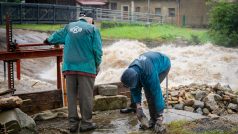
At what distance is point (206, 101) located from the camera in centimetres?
1008

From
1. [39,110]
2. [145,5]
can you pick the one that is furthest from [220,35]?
[39,110]

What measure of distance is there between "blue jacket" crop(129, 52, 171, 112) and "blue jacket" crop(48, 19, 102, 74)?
681 mm

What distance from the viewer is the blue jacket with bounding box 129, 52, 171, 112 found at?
6.86 m

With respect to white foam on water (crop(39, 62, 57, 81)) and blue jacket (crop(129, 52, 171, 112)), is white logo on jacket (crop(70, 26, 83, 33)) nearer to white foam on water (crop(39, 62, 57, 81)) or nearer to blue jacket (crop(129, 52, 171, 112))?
blue jacket (crop(129, 52, 171, 112))

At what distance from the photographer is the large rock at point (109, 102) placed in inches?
346

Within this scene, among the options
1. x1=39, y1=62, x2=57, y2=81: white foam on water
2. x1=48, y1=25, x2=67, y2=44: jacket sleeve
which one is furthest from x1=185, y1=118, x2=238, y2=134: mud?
x1=39, y1=62, x2=57, y2=81: white foam on water

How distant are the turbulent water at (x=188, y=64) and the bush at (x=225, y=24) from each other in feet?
6.63

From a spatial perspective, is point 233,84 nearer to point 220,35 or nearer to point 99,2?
point 220,35

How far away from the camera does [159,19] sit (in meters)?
41.8

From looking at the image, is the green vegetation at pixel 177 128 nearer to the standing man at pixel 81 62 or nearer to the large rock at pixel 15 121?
the standing man at pixel 81 62

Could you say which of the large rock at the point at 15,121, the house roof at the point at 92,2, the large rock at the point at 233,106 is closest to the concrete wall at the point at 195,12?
the house roof at the point at 92,2

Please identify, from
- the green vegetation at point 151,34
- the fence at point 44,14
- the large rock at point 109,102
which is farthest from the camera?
the green vegetation at point 151,34

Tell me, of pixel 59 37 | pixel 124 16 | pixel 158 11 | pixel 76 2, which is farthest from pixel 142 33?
pixel 59 37

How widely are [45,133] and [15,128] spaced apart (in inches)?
29.3
